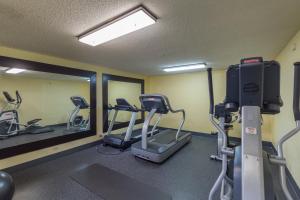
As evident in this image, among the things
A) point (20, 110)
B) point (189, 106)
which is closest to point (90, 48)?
point (20, 110)

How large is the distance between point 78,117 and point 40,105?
106 cm

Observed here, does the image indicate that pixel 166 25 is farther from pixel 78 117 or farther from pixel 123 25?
pixel 78 117

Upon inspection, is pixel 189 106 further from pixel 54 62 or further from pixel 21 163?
pixel 21 163

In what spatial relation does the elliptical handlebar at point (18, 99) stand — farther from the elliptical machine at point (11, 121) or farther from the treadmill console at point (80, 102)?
the treadmill console at point (80, 102)

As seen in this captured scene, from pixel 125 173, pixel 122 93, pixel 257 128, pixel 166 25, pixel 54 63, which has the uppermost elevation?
pixel 166 25

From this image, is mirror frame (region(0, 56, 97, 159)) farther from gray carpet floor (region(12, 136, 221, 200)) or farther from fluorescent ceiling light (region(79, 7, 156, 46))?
fluorescent ceiling light (region(79, 7, 156, 46))

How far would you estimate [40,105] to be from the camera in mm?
4082

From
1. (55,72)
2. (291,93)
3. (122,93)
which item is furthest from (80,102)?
(291,93)

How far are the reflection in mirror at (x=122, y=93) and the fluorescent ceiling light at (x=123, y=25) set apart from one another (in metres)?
2.74

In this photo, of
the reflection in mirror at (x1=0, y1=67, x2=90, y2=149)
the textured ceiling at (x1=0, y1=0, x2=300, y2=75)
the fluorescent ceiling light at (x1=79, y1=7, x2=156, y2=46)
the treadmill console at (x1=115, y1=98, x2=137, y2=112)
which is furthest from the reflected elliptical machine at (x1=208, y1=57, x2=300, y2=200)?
the reflection in mirror at (x1=0, y1=67, x2=90, y2=149)

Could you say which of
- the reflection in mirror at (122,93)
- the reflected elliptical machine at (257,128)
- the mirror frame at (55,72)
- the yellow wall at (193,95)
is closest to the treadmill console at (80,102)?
the mirror frame at (55,72)

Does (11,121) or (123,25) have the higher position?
(123,25)

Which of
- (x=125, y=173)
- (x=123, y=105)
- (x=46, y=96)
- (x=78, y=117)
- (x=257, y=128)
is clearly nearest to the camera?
(x=257, y=128)

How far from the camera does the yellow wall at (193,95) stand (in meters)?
4.70
